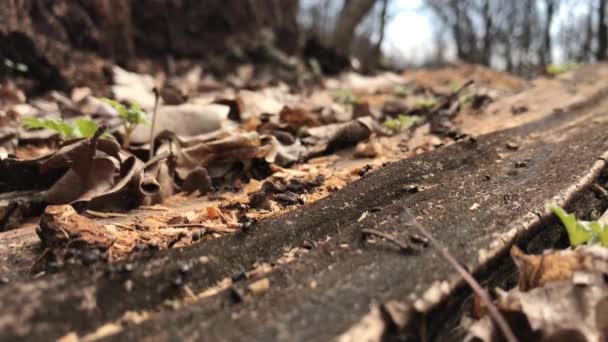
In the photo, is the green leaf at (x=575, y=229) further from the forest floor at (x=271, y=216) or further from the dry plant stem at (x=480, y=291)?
the dry plant stem at (x=480, y=291)

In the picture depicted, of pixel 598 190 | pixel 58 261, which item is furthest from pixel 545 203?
pixel 58 261

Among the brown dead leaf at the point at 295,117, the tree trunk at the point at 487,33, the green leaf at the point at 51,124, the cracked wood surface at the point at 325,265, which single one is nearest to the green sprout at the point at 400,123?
the brown dead leaf at the point at 295,117

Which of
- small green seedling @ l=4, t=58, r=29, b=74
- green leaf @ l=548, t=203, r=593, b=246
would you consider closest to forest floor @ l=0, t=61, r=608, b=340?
green leaf @ l=548, t=203, r=593, b=246

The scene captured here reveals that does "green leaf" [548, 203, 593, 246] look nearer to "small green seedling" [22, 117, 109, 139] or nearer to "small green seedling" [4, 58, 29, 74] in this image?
"small green seedling" [22, 117, 109, 139]

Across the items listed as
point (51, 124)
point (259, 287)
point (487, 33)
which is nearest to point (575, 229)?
point (259, 287)

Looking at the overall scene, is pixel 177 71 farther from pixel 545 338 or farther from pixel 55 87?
pixel 545 338

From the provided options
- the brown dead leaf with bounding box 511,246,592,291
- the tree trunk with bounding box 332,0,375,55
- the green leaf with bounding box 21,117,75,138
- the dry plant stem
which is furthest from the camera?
the tree trunk with bounding box 332,0,375,55

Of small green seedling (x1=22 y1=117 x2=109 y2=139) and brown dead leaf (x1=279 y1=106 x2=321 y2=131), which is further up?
small green seedling (x1=22 y1=117 x2=109 y2=139)

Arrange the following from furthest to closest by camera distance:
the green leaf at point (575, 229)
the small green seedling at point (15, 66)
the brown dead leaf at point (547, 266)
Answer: the small green seedling at point (15, 66)
the green leaf at point (575, 229)
the brown dead leaf at point (547, 266)
